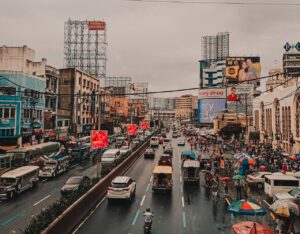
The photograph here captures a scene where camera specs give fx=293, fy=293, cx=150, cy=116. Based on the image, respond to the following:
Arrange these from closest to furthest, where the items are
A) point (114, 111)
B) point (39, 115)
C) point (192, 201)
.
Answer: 1. point (192, 201)
2. point (39, 115)
3. point (114, 111)

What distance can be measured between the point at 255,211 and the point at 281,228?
4.46 ft

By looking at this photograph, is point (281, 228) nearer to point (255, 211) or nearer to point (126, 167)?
point (255, 211)

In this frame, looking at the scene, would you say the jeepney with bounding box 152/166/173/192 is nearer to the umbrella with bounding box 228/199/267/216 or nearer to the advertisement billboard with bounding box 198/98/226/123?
the umbrella with bounding box 228/199/267/216

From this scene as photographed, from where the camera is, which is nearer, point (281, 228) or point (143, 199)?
point (281, 228)

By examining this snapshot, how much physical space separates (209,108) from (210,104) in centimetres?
170

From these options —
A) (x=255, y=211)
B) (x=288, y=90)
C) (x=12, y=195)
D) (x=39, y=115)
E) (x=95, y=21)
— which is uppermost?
(x=95, y=21)

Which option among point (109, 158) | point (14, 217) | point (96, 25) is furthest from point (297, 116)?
point (96, 25)

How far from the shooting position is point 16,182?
83.8 ft

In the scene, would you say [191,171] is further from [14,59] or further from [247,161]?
[14,59]

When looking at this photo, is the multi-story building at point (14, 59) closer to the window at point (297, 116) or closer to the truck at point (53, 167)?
the truck at point (53, 167)

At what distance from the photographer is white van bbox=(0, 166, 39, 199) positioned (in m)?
24.6

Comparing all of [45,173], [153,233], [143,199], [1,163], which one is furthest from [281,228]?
[1,163]

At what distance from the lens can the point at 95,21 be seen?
265ft

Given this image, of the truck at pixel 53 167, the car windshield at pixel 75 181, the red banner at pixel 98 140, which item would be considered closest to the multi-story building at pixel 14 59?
the truck at pixel 53 167
